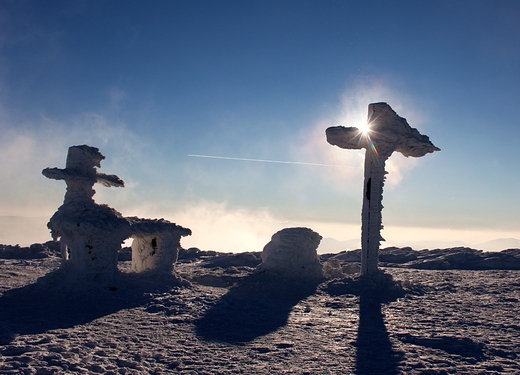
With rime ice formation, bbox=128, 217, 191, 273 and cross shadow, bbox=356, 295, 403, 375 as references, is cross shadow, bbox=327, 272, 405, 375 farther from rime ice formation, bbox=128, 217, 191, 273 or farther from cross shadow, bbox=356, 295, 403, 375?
rime ice formation, bbox=128, 217, 191, 273

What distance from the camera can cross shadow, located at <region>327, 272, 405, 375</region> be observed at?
23.6 feet

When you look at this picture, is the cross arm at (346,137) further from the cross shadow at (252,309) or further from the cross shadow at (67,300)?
the cross shadow at (67,300)

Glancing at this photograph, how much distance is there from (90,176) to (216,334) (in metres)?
9.12

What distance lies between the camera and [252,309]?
12297 mm

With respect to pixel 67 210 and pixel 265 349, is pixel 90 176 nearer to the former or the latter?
pixel 67 210

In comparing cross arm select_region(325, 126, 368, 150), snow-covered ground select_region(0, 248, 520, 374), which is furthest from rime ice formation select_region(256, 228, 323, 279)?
cross arm select_region(325, 126, 368, 150)

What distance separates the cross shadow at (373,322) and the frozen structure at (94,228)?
7.40 metres

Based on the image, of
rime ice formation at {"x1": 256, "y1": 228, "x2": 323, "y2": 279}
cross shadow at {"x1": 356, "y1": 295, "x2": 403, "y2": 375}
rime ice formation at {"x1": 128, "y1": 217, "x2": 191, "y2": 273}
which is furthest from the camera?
rime ice formation at {"x1": 256, "y1": 228, "x2": 323, "y2": 279}

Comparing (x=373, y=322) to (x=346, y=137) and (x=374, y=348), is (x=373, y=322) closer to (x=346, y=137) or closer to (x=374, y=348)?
(x=374, y=348)

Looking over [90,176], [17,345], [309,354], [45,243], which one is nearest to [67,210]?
[90,176]

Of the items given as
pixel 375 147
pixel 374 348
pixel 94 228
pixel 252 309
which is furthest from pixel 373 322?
pixel 94 228

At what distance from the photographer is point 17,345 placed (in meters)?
7.32

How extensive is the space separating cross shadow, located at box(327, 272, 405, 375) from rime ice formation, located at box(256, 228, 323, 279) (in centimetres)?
187

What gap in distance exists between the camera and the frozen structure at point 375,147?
55.5ft
